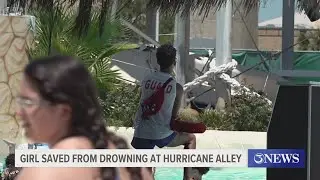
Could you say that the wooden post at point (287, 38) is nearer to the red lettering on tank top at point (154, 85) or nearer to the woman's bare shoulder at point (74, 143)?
the red lettering on tank top at point (154, 85)

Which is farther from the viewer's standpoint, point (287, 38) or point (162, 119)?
point (287, 38)

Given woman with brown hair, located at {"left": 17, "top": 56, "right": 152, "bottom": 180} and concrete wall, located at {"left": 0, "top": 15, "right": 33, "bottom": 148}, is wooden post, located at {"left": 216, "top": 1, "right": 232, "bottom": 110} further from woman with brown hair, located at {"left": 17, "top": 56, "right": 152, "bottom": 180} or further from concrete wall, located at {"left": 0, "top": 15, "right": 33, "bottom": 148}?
woman with brown hair, located at {"left": 17, "top": 56, "right": 152, "bottom": 180}

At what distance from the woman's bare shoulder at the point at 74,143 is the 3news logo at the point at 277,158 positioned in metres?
2.40

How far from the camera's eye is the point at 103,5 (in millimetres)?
5371

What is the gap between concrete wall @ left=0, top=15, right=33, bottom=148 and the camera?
31.9 feet

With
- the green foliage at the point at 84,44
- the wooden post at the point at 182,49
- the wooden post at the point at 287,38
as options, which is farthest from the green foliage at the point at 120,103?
the wooden post at the point at 287,38

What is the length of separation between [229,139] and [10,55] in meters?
3.57

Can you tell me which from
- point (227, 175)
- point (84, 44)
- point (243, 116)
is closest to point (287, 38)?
point (243, 116)

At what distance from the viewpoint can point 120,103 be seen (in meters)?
12.6

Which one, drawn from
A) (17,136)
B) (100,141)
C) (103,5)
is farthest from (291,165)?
(17,136)

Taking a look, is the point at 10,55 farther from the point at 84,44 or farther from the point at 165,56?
the point at 165,56

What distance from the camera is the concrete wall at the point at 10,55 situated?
9.74 metres

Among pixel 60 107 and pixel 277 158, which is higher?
pixel 60 107

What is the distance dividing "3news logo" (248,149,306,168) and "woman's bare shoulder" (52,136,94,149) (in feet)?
7.87
